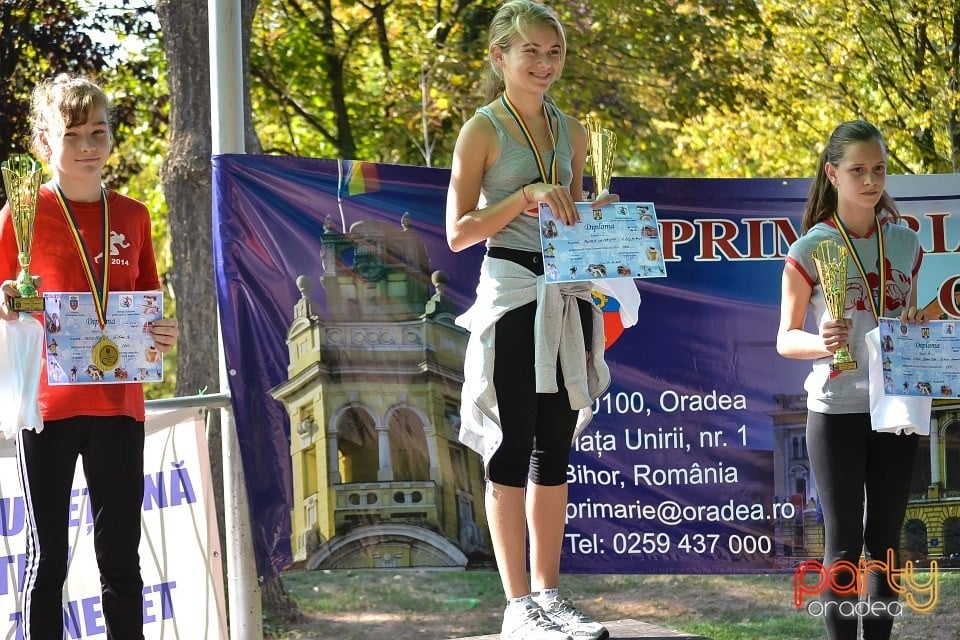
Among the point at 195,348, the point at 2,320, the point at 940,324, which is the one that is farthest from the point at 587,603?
the point at 2,320

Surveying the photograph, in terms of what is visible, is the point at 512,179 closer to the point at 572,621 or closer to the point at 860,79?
the point at 572,621

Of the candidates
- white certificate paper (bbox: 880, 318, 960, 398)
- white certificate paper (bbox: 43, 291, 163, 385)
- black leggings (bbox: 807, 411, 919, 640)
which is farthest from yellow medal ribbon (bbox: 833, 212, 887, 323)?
white certificate paper (bbox: 43, 291, 163, 385)

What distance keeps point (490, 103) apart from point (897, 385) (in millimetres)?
1508

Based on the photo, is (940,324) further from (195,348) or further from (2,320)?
(195,348)

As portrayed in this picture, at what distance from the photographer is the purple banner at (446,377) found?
15.4ft

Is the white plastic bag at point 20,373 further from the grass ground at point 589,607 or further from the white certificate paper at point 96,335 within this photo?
the grass ground at point 589,607

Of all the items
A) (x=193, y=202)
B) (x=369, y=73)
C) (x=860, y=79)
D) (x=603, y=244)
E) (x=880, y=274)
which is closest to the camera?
(x=603, y=244)

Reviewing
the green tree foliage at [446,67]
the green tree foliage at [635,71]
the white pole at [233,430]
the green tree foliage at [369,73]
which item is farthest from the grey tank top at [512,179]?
the green tree foliage at [369,73]

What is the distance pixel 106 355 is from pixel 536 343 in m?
1.25

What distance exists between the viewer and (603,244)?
11.3 feet

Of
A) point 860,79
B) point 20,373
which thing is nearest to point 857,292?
point 20,373

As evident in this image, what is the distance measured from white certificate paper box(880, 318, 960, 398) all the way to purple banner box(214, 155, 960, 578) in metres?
1.24

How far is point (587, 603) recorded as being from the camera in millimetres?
7434

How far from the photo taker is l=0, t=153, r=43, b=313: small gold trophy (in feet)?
10.8
